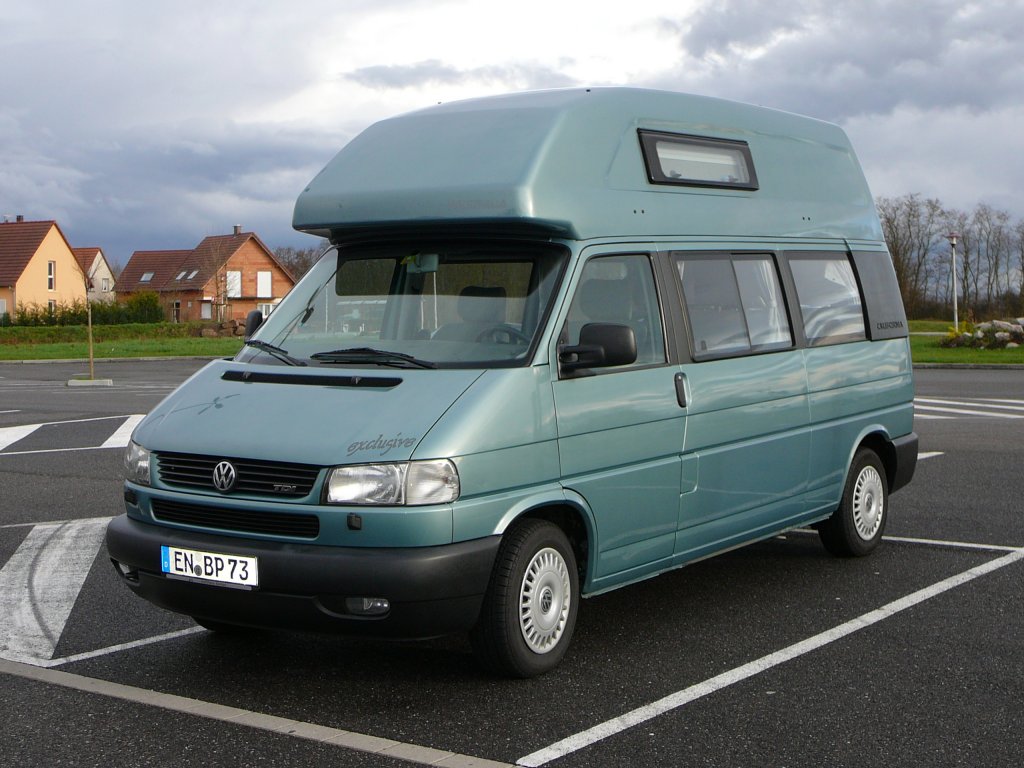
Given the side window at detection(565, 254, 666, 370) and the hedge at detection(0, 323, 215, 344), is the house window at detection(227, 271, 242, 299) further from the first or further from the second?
the side window at detection(565, 254, 666, 370)

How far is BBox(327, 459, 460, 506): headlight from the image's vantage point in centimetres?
507

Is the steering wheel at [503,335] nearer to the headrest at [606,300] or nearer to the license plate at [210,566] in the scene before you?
the headrest at [606,300]

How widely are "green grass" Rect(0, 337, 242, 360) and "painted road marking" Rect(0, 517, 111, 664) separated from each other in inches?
1394

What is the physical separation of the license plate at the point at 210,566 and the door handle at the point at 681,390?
88.0 inches

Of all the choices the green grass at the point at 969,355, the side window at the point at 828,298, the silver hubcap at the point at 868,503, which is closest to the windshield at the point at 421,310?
the side window at the point at 828,298

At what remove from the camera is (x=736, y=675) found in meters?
5.65

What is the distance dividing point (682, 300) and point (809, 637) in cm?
175

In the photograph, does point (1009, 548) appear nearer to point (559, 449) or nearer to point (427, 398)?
point (559, 449)

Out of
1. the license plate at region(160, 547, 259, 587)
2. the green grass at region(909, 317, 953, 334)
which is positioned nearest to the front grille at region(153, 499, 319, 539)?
the license plate at region(160, 547, 259, 587)

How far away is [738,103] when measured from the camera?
7625 millimetres

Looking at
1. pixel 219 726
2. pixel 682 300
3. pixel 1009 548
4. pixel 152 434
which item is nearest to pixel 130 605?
pixel 152 434

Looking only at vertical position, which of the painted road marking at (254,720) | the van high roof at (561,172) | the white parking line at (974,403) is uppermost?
the van high roof at (561,172)

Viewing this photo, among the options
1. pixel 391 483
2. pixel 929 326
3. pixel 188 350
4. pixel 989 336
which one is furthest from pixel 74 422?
pixel 929 326

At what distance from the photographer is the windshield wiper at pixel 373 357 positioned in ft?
18.6
